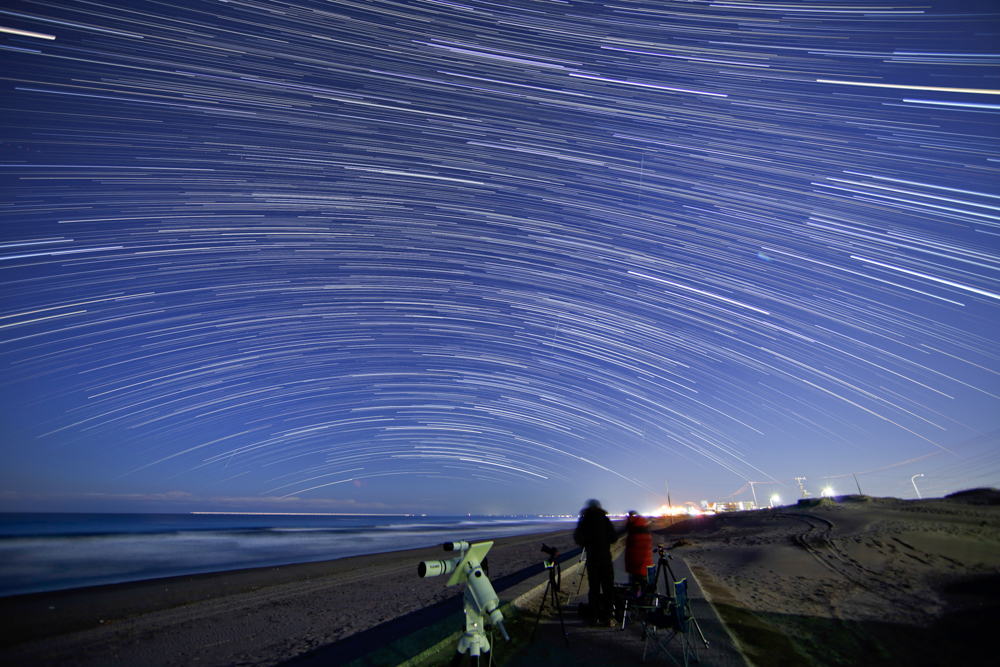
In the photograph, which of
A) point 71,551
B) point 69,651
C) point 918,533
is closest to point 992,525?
point 918,533

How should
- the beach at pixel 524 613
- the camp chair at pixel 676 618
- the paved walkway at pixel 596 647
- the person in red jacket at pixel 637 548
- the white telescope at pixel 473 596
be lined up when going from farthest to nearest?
1. the person in red jacket at pixel 637 548
2. the beach at pixel 524 613
3. the paved walkway at pixel 596 647
4. the camp chair at pixel 676 618
5. the white telescope at pixel 473 596

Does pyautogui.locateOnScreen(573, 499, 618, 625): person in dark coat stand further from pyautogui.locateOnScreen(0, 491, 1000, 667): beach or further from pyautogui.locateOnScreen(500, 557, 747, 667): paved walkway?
pyautogui.locateOnScreen(0, 491, 1000, 667): beach

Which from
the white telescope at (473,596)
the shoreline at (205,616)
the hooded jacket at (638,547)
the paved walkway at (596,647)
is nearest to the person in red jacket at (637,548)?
the hooded jacket at (638,547)

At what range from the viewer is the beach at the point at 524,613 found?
21.0 ft

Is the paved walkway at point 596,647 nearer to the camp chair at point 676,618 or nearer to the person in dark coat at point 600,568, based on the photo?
the camp chair at point 676,618

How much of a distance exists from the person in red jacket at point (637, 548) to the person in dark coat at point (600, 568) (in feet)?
2.13

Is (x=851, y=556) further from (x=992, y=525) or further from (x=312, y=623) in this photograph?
(x=312, y=623)

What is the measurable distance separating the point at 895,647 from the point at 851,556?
11321 millimetres

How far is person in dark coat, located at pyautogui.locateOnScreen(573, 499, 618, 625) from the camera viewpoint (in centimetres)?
700

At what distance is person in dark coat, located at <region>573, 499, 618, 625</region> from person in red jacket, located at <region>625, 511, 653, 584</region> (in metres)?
0.65

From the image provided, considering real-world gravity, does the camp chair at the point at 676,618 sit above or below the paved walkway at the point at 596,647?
above

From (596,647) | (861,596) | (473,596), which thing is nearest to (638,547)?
(596,647)

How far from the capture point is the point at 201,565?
21.5 m

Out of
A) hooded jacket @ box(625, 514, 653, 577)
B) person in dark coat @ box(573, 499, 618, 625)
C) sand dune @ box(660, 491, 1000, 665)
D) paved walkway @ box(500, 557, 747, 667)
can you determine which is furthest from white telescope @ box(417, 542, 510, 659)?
hooded jacket @ box(625, 514, 653, 577)
